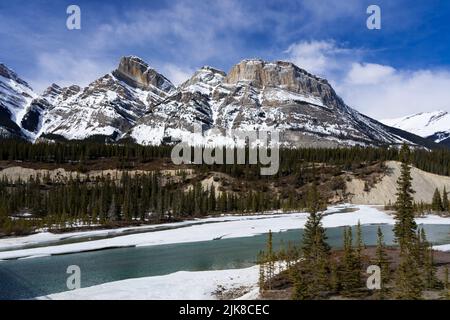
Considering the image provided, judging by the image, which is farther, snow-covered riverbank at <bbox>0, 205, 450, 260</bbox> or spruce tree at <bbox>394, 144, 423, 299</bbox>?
snow-covered riverbank at <bbox>0, 205, 450, 260</bbox>

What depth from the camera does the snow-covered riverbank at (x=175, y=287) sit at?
32.5m

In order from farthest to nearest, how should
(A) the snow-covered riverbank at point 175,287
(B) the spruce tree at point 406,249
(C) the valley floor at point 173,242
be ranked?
1. (C) the valley floor at point 173,242
2. (A) the snow-covered riverbank at point 175,287
3. (B) the spruce tree at point 406,249

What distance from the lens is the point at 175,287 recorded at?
35500mm

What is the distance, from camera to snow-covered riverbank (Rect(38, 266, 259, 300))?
32.5m

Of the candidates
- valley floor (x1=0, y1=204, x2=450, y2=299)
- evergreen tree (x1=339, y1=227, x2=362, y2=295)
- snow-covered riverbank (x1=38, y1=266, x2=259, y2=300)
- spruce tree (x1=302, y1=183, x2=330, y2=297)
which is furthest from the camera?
valley floor (x1=0, y1=204, x2=450, y2=299)

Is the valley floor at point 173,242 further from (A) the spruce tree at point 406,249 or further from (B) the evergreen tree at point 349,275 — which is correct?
(A) the spruce tree at point 406,249
